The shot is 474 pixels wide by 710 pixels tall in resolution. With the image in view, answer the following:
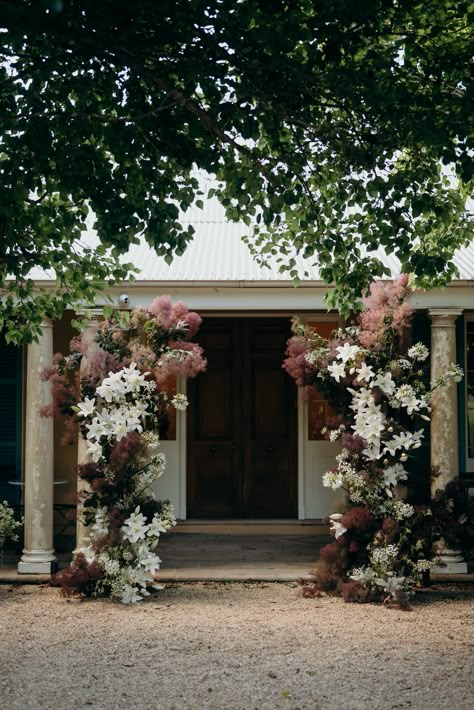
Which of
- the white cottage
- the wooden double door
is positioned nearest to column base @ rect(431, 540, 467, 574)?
the white cottage

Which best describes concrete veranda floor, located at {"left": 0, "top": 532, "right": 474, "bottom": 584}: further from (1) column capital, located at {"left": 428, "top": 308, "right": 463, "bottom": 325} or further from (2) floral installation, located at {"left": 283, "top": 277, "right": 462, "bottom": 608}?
(1) column capital, located at {"left": 428, "top": 308, "right": 463, "bottom": 325}

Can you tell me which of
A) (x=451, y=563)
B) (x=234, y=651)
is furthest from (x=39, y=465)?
(x=451, y=563)

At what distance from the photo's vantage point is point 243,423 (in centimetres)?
1202

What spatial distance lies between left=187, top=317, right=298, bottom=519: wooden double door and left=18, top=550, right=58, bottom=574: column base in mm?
2761

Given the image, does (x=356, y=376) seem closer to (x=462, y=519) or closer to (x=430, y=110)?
(x=462, y=519)

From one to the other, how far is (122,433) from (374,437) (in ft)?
7.09

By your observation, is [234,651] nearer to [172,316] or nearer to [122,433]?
[122,433]

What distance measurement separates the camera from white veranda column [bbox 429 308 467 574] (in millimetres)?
9336

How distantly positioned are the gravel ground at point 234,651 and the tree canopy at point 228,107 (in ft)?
8.58

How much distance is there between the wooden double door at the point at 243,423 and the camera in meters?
11.9

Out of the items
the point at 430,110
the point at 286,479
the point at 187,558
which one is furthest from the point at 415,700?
the point at 286,479

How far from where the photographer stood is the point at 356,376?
28.7 feet

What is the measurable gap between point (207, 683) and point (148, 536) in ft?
8.00

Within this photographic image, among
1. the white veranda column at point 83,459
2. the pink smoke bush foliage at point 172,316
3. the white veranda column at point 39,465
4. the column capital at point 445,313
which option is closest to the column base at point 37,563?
the white veranda column at point 39,465
